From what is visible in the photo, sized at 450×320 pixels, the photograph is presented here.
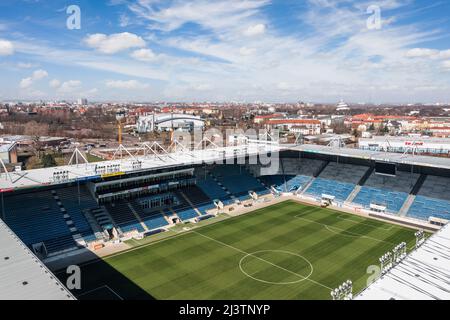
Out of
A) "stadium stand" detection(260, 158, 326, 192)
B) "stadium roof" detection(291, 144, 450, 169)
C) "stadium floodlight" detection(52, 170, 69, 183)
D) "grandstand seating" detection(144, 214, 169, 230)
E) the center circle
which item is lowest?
the center circle

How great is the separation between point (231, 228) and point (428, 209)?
95.8ft

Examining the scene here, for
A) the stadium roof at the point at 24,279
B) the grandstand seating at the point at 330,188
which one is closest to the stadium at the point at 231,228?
the stadium roof at the point at 24,279

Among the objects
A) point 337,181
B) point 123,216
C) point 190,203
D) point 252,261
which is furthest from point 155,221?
point 337,181

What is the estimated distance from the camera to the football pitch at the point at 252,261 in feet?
103

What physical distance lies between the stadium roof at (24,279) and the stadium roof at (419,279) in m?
Result: 17.0

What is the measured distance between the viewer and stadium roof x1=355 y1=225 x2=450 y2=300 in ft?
66.0

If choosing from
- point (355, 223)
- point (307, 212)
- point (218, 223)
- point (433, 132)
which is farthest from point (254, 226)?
point (433, 132)

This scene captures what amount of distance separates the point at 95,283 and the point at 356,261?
88.5ft

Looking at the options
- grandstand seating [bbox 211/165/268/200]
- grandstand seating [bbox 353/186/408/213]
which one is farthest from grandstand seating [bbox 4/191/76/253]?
grandstand seating [bbox 353/186/408/213]

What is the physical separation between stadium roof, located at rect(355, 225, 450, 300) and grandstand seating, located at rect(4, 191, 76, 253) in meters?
33.7

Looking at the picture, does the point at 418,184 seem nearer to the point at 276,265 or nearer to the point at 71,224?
the point at 276,265

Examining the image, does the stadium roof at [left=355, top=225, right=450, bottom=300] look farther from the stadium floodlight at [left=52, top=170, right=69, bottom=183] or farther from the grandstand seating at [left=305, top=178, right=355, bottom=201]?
the stadium floodlight at [left=52, top=170, right=69, bottom=183]

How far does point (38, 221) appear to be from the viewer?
4144 centimetres

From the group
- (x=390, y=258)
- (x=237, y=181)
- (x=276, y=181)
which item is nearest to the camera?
(x=390, y=258)
